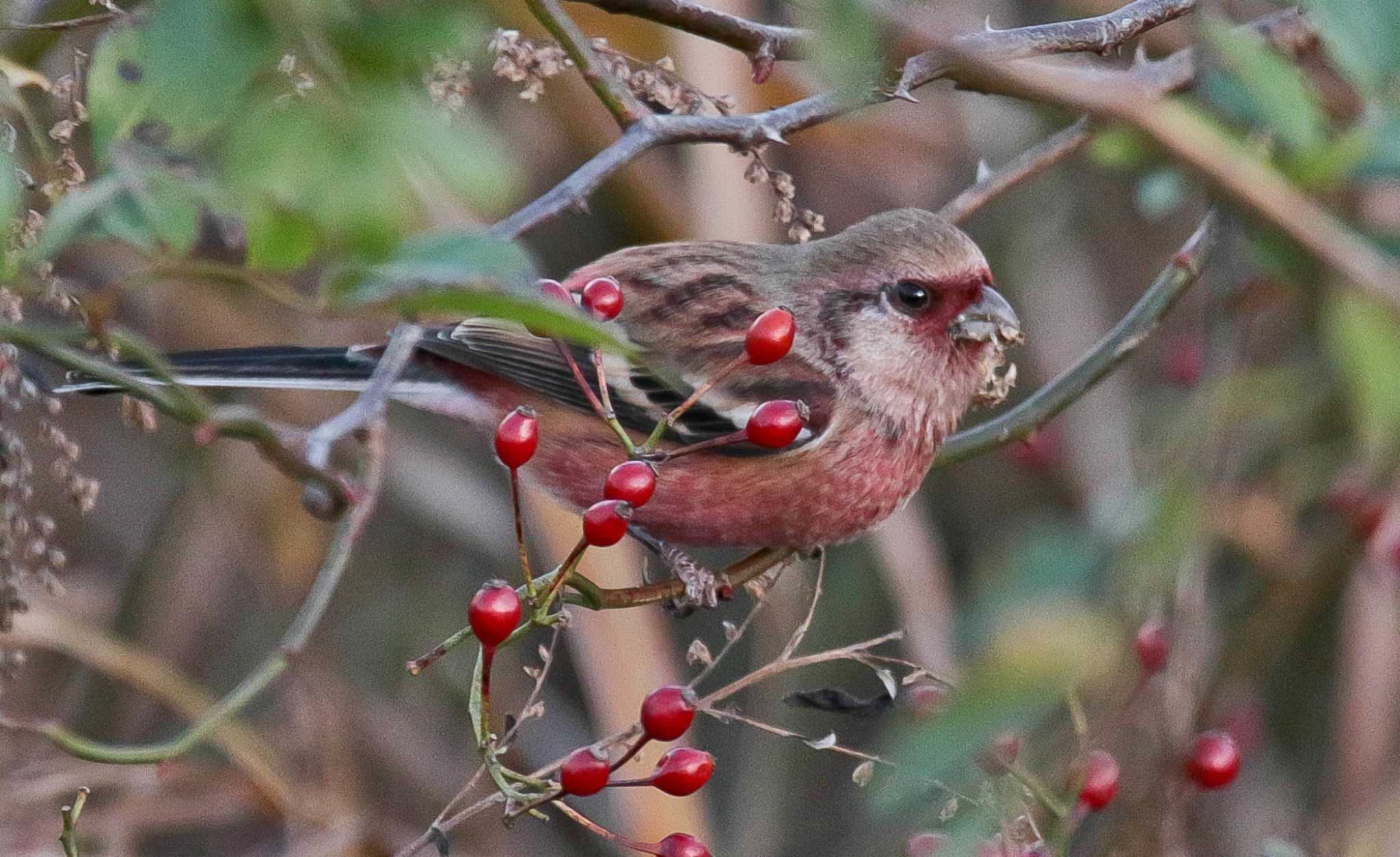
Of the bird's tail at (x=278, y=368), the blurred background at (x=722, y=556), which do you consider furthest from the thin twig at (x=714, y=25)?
the bird's tail at (x=278, y=368)

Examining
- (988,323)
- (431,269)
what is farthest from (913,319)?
(431,269)

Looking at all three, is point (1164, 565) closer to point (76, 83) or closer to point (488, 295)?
point (488, 295)

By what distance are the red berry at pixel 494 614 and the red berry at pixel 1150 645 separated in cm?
123

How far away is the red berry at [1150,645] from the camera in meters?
2.82

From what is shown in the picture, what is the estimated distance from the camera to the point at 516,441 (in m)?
2.37

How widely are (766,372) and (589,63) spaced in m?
1.43

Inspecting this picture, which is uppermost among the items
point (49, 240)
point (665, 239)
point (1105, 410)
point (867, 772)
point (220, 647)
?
point (49, 240)

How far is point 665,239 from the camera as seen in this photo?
5.48m

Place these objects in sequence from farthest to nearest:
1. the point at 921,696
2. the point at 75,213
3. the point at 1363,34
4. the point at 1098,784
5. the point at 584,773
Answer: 1. the point at 921,696
2. the point at 1098,784
3. the point at 584,773
4. the point at 1363,34
5. the point at 75,213

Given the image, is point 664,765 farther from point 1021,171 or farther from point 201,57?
point 1021,171

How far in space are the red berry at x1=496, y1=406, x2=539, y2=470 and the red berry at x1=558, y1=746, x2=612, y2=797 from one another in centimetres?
45

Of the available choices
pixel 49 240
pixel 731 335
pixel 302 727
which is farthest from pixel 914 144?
pixel 49 240

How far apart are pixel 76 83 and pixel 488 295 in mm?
1406

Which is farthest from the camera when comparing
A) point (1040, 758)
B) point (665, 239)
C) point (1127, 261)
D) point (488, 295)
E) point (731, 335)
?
point (1127, 261)
